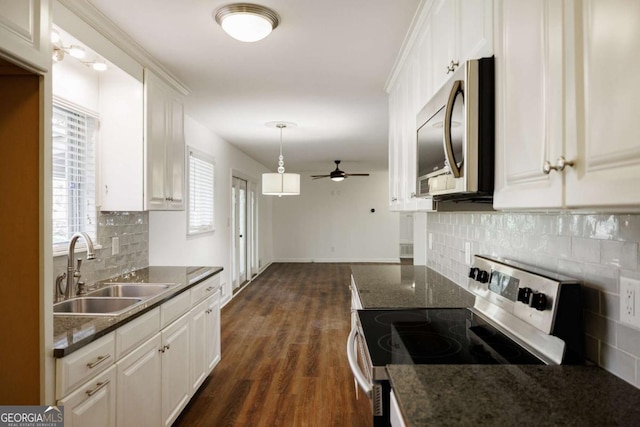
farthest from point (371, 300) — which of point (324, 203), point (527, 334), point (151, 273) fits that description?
point (324, 203)

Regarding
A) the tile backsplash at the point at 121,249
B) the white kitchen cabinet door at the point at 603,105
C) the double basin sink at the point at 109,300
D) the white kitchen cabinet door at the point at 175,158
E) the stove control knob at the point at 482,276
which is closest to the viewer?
the white kitchen cabinet door at the point at 603,105

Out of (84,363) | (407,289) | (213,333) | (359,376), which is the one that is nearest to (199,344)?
(213,333)

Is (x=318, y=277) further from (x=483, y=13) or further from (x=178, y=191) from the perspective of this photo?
(x=483, y=13)

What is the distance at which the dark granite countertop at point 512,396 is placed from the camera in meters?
0.87

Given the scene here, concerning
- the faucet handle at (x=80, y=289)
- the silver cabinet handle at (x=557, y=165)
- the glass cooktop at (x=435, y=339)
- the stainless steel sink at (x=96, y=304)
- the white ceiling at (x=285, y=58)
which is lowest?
the stainless steel sink at (x=96, y=304)

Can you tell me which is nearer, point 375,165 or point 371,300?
point 371,300

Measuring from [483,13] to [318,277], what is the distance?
6.78 m

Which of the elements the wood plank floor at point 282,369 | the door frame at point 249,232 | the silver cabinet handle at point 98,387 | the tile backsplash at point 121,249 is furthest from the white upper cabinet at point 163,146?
the door frame at point 249,232

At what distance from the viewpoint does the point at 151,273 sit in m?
2.97

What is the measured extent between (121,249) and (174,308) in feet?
2.98

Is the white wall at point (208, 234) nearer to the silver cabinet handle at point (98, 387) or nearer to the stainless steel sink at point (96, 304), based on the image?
the stainless steel sink at point (96, 304)

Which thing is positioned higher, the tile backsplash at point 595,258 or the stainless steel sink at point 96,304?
the tile backsplash at point 595,258

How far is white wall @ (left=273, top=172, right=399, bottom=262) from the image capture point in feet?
32.2

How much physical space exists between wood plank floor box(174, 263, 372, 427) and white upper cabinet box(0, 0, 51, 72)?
2.24m
